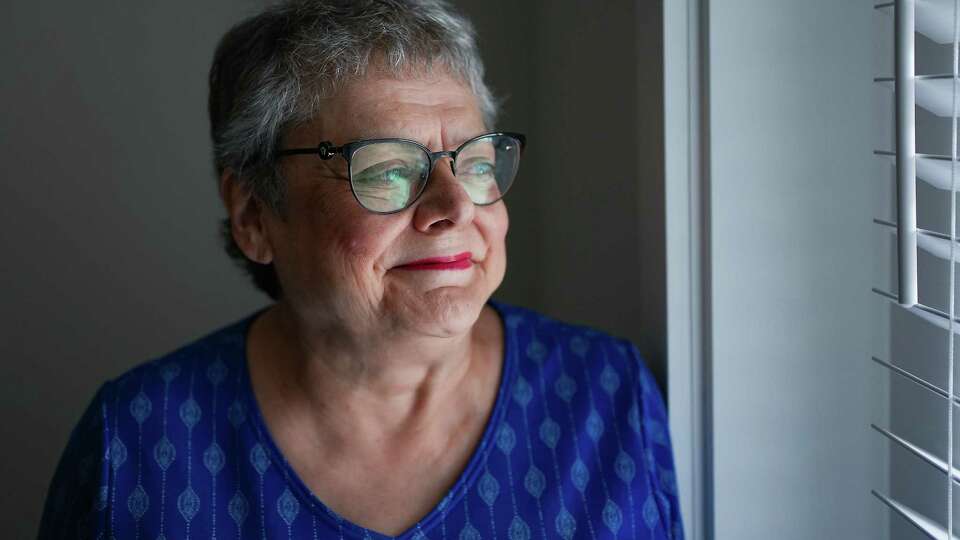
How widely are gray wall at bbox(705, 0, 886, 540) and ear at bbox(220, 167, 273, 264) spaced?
28.1 inches

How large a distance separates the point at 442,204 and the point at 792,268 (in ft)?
1.83

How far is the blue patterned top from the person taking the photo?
1.39 m

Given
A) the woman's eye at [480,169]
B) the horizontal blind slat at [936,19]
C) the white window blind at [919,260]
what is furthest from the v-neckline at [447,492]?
the horizontal blind slat at [936,19]

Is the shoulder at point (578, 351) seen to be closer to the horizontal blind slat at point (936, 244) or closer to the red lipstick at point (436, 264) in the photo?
the red lipstick at point (436, 264)

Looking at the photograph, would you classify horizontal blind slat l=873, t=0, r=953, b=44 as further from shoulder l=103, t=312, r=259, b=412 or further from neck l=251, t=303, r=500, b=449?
shoulder l=103, t=312, r=259, b=412

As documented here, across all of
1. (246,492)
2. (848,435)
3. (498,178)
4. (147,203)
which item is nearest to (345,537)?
(246,492)

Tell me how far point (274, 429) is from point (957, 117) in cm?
108

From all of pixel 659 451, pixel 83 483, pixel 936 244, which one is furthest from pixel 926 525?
pixel 83 483

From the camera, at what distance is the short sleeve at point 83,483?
1.40 m

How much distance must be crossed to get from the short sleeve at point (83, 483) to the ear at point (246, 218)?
13.3 inches

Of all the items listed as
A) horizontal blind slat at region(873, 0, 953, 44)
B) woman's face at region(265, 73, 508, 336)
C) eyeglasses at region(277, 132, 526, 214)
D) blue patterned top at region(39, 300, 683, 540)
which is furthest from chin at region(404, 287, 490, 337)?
horizontal blind slat at region(873, 0, 953, 44)

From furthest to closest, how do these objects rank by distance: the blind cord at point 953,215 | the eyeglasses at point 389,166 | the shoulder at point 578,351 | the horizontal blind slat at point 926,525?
1. the shoulder at point 578,351
2. the eyeglasses at point 389,166
3. the horizontal blind slat at point 926,525
4. the blind cord at point 953,215

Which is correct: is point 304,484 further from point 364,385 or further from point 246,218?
point 246,218

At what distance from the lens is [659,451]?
1.48m
